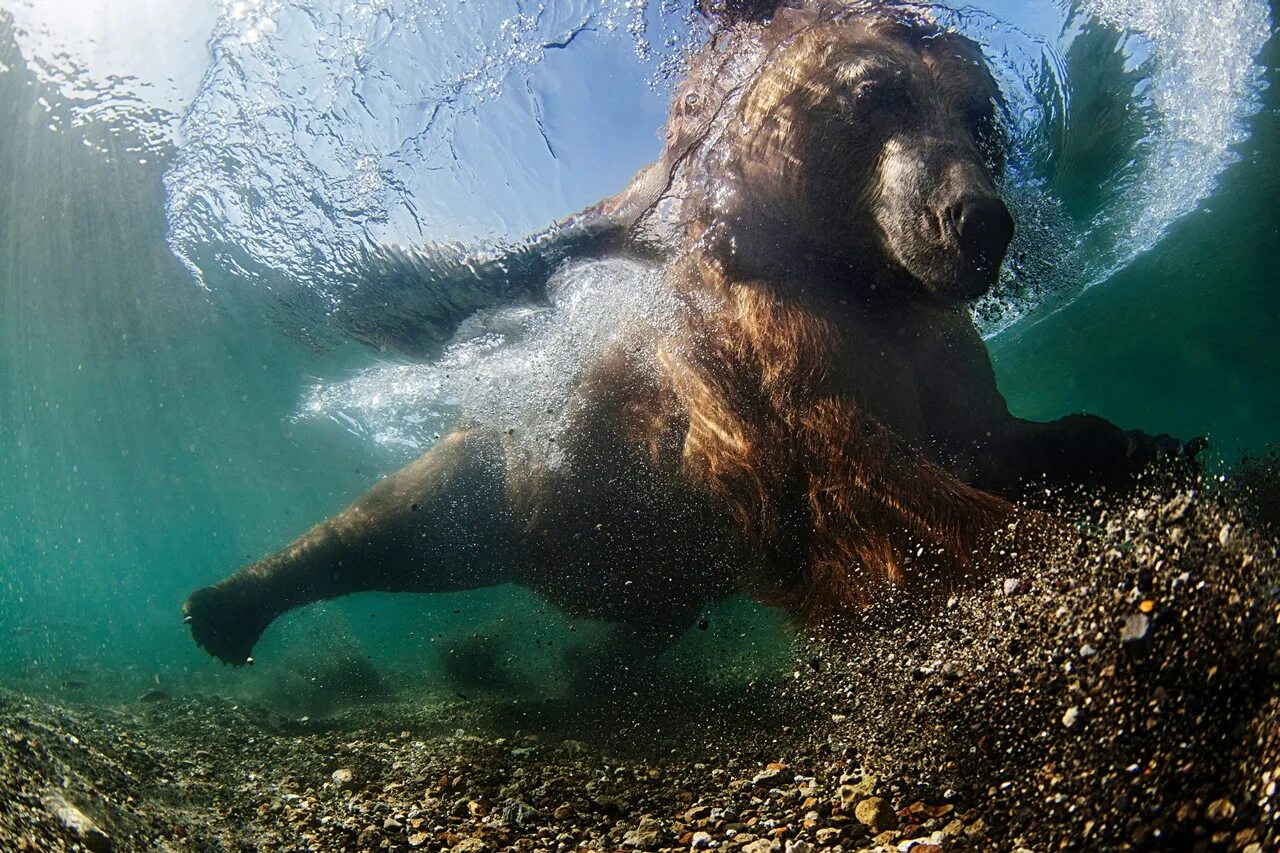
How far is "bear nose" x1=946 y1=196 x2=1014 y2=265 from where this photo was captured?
2.32m

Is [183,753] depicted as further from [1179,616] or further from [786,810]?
[1179,616]

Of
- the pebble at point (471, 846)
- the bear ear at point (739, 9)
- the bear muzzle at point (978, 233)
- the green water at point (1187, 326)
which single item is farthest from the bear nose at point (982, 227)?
the green water at point (1187, 326)

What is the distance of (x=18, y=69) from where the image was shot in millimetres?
6355

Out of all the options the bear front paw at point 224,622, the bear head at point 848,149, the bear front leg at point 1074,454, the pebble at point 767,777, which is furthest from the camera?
the bear front paw at point 224,622

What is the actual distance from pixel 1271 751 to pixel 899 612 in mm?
1235

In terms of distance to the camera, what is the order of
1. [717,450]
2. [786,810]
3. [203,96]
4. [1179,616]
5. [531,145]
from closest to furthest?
[1179,616], [786,810], [717,450], [531,145], [203,96]

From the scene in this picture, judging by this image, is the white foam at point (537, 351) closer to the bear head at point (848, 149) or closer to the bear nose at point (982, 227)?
the bear head at point (848, 149)

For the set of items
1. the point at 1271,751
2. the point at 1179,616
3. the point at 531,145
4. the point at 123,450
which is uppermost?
the point at 123,450

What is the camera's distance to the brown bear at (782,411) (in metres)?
2.46

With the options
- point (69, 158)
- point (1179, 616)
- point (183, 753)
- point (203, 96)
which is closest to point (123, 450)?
point (69, 158)

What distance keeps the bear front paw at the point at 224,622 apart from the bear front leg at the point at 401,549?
1 centimetres

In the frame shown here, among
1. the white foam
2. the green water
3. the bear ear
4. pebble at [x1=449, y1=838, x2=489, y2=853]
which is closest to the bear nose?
the white foam

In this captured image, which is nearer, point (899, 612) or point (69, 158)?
point (899, 612)

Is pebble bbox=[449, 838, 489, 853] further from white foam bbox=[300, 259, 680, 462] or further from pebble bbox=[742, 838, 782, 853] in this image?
white foam bbox=[300, 259, 680, 462]
